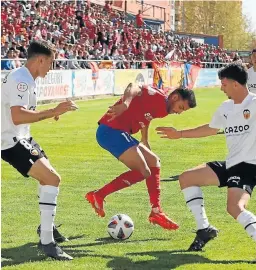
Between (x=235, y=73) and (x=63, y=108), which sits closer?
(x=63, y=108)

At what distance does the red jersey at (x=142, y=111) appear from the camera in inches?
307

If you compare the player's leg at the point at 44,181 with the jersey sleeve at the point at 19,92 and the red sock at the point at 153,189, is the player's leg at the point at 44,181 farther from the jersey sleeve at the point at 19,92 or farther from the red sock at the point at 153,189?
the red sock at the point at 153,189

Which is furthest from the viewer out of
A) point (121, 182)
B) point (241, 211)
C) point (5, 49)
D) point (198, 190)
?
point (5, 49)

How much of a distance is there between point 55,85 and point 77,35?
10309mm

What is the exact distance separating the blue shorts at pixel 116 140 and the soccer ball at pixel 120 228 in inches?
33.8

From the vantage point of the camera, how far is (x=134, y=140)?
7.94 m

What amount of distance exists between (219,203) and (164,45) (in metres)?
40.0

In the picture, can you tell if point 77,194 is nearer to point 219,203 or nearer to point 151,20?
point 219,203

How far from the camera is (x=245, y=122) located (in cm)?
645

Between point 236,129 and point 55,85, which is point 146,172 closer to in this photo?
point 236,129

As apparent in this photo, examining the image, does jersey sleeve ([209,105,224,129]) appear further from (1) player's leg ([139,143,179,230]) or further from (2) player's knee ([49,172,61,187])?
(2) player's knee ([49,172,61,187])

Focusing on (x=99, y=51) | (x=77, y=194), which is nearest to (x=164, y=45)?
(x=99, y=51)

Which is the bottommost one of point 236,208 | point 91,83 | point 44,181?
point 91,83

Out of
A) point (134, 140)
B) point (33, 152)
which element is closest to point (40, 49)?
point (33, 152)
